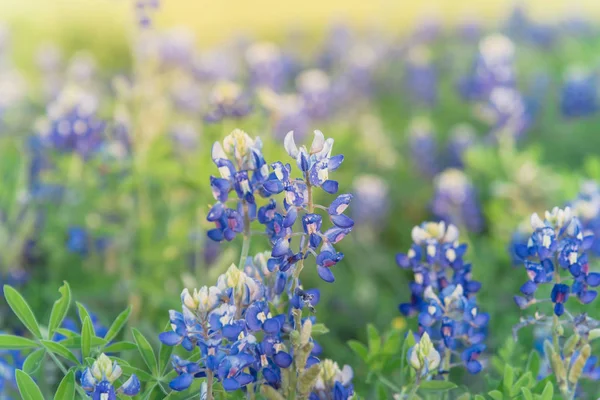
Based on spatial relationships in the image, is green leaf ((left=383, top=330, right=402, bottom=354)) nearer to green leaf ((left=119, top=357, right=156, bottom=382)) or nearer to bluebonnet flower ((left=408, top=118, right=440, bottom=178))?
green leaf ((left=119, top=357, right=156, bottom=382))

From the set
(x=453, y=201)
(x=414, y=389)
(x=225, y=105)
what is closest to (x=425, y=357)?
(x=414, y=389)

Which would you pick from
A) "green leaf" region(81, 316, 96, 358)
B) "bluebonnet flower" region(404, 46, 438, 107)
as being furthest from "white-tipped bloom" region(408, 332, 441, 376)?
"bluebonnet flower" region(404, 46, 438, 107)

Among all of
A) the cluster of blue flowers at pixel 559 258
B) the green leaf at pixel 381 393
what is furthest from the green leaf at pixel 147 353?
the cluster of blue flowers at pixel 559 258

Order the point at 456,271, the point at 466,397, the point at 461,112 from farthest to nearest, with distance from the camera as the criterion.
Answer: the point at 461,112, the point at 456,271, the point at 466,397

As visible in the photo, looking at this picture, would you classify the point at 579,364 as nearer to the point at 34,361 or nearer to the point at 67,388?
the point at 67,388

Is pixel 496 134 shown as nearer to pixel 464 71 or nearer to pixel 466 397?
pixel 464 71

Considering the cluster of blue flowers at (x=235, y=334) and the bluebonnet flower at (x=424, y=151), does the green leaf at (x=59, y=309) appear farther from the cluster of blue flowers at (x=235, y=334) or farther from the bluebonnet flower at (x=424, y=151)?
the bluebonnet flower at (x=424, y=151)

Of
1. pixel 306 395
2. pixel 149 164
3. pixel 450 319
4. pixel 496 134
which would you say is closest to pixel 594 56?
pixel 496 134
